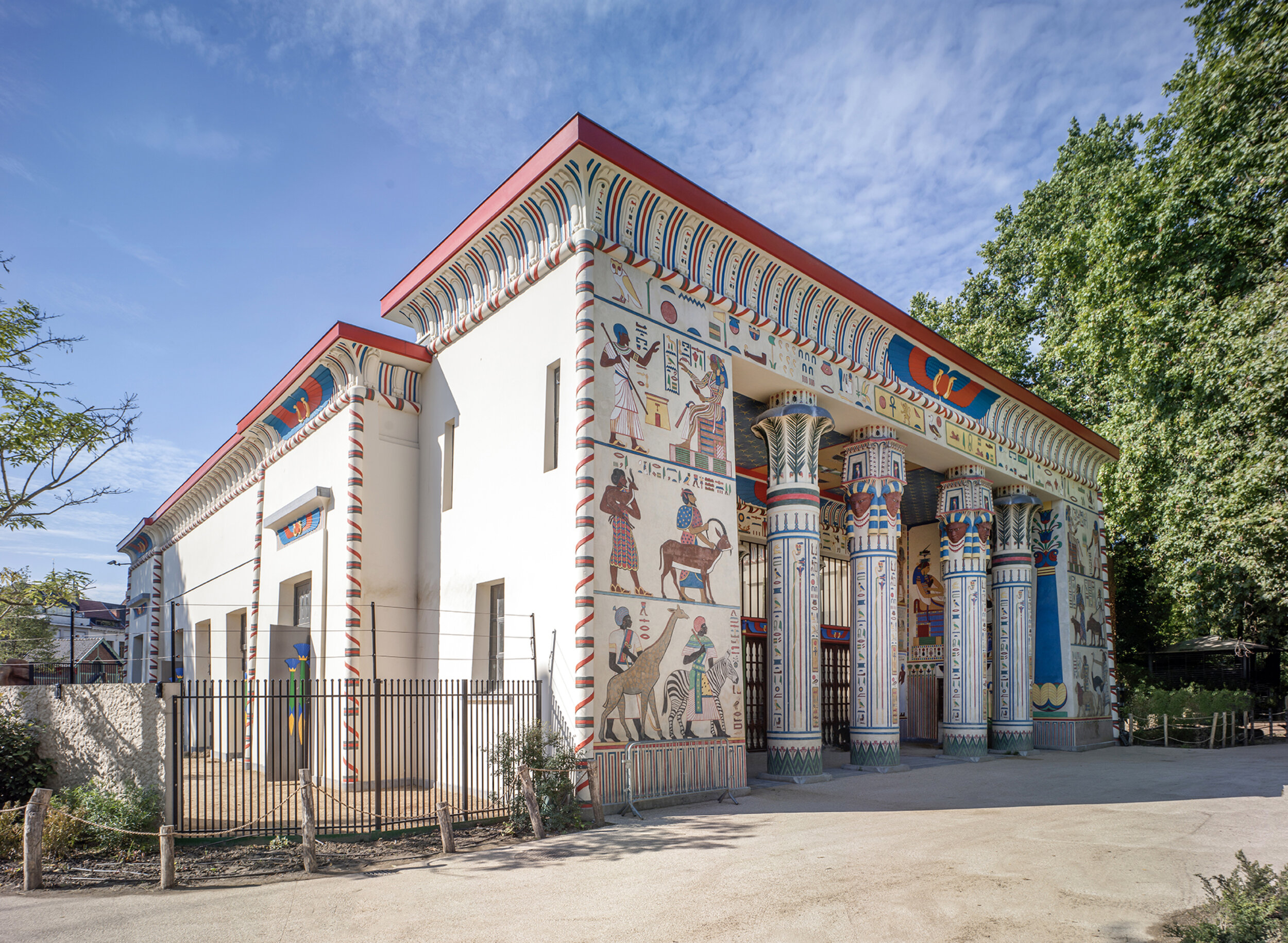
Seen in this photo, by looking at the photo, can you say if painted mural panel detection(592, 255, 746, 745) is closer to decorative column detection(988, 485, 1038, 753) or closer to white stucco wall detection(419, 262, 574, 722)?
white stucco wall detection(419, 262, 574, 722)

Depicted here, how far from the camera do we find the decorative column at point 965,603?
1530cm

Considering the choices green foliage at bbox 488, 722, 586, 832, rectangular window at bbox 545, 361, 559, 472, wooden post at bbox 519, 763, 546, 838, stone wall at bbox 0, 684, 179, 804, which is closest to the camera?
wooden post at bbox 519, 763, 546, 838

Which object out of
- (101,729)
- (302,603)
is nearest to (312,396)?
(302,603)

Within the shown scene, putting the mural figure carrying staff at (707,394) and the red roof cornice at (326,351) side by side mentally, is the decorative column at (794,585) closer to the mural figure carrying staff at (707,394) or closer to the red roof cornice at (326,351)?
the mural figure carrying staff at (707,394)

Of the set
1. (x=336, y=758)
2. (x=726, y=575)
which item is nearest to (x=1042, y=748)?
(x=726, y=575)

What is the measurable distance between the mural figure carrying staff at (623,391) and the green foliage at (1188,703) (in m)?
16.2

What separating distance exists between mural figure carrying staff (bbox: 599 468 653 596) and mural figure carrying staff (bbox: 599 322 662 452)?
442 mm

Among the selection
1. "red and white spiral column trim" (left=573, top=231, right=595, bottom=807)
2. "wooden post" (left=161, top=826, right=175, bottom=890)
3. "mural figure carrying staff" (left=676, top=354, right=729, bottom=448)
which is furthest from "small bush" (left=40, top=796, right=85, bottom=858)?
"mural figure carrying staff" (left=676, top=354, right=729, bottom=448)

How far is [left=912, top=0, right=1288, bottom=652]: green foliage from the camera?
13.4 meters

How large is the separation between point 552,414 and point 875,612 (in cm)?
600

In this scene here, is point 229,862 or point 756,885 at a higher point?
point 756,885

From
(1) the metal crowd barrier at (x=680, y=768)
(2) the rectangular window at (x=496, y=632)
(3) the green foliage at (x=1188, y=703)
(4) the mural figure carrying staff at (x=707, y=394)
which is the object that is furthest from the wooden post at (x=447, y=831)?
(3) the green foliage at (x=1188, y=703)

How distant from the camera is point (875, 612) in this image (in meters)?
13.0

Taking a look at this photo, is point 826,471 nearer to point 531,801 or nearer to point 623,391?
point 623,391
